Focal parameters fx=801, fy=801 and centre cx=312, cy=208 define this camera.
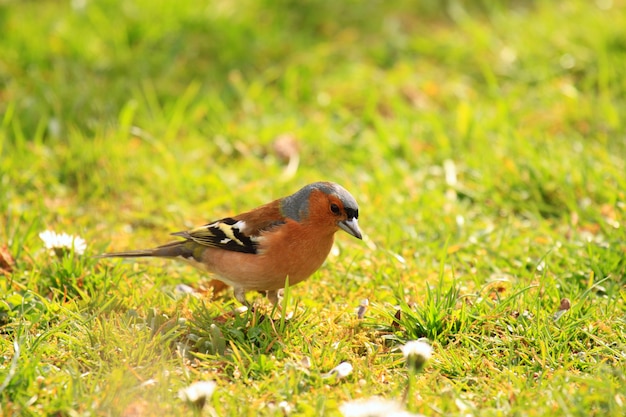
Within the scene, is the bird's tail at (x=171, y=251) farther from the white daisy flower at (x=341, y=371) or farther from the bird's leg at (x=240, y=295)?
the white daisy flower at (x=341, y=371)

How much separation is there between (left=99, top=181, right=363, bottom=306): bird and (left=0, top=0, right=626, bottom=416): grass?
0.66 feet

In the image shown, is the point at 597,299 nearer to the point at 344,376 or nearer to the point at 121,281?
the point at 344,376

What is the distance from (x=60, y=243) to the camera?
4777 mm

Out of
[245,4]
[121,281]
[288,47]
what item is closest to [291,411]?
[121,281]

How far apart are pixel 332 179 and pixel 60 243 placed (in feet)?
7.68

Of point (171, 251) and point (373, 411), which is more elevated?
point (373, 411)

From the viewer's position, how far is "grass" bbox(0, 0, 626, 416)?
387 centimetres

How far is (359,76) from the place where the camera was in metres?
7.70

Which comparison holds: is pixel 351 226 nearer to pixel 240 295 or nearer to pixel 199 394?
pixel 240 295

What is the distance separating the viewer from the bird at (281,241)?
14.6 ft

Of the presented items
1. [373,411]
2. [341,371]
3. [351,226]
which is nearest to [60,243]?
[351,226]

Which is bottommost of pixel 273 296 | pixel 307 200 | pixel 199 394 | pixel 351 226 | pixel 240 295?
pixel 273 296

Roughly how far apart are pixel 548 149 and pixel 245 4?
3687 millimetres

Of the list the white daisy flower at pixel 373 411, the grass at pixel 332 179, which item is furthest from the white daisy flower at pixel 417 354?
the white daisy flower at pixel 373 411
